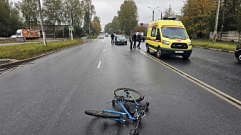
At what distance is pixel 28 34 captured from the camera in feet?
140

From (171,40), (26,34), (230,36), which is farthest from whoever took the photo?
(26,34)

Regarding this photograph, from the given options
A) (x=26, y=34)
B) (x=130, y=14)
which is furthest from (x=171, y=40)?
(x=130, y=14)

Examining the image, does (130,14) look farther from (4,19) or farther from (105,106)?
(105,106)

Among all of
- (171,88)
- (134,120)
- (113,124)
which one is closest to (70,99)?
(113,124)

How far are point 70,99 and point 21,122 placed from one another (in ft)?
4.31

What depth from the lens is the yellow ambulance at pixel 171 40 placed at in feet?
34.7

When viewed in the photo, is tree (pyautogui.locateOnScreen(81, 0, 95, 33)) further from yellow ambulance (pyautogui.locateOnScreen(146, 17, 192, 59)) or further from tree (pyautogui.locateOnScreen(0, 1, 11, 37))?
yellow ambulance (pyautogui.locateOnScreen(146, 17, 192, 59))

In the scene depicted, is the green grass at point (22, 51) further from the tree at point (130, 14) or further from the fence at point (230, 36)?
the tree at point (130, 14)

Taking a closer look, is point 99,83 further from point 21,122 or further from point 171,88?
point 21,122

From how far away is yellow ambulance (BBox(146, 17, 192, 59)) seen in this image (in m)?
10.6

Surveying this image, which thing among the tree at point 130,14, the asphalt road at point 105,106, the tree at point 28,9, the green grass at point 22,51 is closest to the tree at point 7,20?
the tree at point 28,9

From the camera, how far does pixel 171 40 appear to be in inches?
420

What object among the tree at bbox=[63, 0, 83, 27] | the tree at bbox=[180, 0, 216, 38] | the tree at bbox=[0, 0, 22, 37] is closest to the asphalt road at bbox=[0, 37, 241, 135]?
the tree at bbox=[180, 0, 216, 38]

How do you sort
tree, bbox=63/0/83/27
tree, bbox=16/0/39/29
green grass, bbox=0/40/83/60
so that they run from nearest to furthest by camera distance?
green grass, bbox=0/40/83/60
tree, bbox=16/0/39/29
tree, bbox=63/0/83/27
